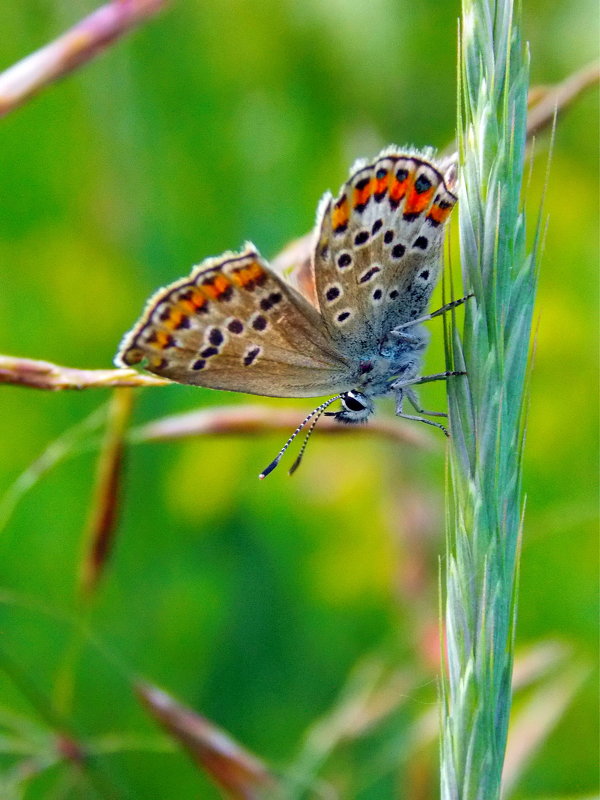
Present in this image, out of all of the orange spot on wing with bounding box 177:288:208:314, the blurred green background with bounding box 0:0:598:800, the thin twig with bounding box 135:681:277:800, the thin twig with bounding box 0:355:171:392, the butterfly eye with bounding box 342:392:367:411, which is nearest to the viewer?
the thin twig with bounding box 0:355:171:392

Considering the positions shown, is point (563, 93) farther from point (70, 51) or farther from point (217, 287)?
point (70, 51)

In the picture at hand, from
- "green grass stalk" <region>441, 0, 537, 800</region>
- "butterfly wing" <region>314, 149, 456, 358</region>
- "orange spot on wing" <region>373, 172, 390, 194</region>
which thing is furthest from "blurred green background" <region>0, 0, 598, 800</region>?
"green grass stalk" <region>441, 0, 537, 800</region>

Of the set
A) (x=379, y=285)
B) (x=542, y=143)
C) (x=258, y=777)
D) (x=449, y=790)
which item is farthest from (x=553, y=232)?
(x=449, y=790)

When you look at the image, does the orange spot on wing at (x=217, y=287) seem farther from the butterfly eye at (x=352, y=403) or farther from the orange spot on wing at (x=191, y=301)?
the butterfly eye at (x=352, y=403)

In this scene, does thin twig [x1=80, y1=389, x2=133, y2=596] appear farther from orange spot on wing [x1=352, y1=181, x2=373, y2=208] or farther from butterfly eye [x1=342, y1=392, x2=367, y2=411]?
orange spot on wing [x1=352, y1=181, x2=373, y2=208]

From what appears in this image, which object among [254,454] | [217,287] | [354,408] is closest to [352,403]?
[354,408]

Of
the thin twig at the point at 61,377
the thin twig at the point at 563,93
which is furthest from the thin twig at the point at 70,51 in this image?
the thin twig at the point at 563,93
